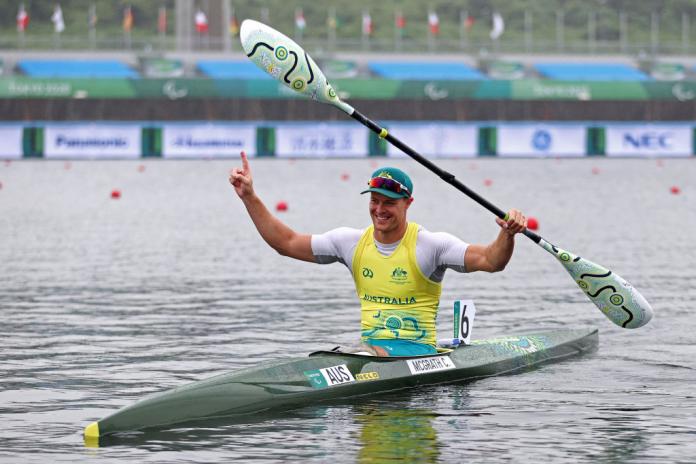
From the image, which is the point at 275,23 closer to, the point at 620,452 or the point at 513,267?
the point at 513,267

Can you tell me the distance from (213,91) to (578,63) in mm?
23529

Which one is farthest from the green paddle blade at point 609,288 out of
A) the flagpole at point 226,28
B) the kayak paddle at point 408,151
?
the flagpole at point 226,28

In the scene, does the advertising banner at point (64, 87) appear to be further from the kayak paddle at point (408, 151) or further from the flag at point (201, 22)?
the kayak paddle at point (408, 151)

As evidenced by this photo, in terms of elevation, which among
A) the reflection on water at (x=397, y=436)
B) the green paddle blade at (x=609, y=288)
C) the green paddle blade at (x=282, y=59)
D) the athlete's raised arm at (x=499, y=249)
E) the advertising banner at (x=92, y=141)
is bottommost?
the reflection on water at (x=397, y=436)

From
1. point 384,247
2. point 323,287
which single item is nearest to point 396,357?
point 384,247

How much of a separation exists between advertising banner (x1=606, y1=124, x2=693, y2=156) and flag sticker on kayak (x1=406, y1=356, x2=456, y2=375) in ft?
154

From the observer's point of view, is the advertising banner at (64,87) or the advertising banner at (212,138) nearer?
the advertising banner at (212,138)

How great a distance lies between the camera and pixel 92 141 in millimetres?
52500

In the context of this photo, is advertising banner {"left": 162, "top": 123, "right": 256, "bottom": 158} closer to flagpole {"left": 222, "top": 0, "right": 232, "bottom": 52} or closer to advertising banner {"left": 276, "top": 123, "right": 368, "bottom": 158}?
advertising banner {"left": 276, "top": 123, "right": 368, "bottom": 158}

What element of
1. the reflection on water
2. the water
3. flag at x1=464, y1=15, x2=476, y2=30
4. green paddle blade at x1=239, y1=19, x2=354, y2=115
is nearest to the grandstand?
flag at x1=464, y1=15, x2=476, y2=30

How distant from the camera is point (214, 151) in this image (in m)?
54.6

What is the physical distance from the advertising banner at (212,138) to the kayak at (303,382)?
41.5m

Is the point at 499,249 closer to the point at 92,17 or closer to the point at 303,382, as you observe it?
the point at 303,382

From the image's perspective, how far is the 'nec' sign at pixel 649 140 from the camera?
58.9 meters
